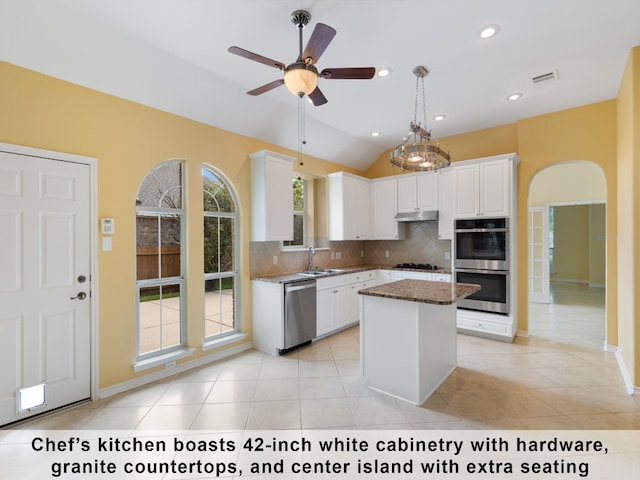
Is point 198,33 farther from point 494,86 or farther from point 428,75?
point 494,86

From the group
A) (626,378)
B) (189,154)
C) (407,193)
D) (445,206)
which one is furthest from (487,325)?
(189,154)

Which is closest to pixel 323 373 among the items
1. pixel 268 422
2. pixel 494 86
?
pixel 268 422

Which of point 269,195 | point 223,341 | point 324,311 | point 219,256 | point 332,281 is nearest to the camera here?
point 223,341

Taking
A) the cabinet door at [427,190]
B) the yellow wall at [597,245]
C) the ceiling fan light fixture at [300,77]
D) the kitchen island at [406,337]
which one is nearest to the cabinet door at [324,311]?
the kitchen island at [406,337]

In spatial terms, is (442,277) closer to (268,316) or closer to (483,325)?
(483,325)

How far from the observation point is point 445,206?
492 cm

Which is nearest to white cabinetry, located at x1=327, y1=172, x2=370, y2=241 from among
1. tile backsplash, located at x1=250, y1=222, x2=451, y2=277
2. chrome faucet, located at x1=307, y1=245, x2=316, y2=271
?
tile backsplash, located at x1=250, y1=222, x2=451, y2=277

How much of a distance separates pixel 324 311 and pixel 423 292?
1931mm

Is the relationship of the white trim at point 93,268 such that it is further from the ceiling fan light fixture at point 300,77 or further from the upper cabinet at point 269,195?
the ceiling fan light fixture at point 300,77

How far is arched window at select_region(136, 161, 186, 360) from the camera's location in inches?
126

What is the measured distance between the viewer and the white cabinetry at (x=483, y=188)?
4129 millimetres

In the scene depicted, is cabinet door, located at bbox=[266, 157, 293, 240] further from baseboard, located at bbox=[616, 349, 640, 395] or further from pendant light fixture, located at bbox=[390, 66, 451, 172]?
baseboard, located at bbox=[616, 349, 640, 395]

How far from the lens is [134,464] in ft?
6.43

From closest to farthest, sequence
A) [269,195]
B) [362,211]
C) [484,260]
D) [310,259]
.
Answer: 1. [269,195]
2. [484,260]
3. [310,259]
4. [362,211]
